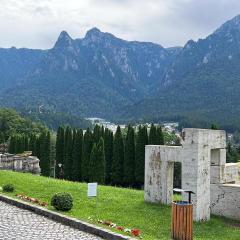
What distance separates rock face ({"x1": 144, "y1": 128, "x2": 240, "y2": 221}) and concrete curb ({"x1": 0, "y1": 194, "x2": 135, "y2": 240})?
5103 mm

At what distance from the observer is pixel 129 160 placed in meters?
57.8

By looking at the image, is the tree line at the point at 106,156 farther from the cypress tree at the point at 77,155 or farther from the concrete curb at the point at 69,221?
the concrete curb at the point at 69,221

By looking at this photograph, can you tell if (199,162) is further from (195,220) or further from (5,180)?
(5,180)

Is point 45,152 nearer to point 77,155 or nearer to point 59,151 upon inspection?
point 59,151

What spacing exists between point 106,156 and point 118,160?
3.33 meters

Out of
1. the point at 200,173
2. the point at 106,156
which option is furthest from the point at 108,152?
the point at 200,173

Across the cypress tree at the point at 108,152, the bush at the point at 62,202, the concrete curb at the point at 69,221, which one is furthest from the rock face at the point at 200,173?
the cypress tree at the point at 108,152

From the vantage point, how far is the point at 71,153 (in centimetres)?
6525

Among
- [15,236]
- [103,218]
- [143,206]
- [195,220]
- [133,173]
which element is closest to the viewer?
[15,236]

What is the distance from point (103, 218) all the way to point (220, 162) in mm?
6055

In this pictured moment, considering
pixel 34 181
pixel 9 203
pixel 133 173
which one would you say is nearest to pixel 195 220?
pixel 9 203

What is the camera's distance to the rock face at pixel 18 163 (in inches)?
1662

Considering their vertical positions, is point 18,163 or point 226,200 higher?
point 18,163

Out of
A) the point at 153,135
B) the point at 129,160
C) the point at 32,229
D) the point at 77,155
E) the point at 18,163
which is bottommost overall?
the point at 32,229
